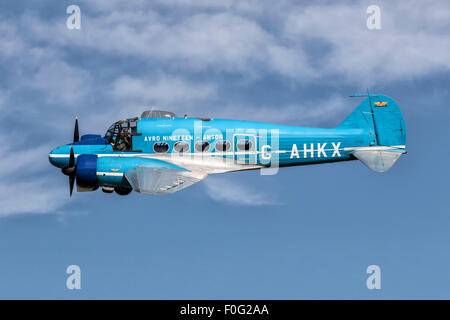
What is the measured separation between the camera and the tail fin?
2112 inches

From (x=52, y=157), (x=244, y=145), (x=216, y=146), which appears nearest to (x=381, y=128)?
(x=244, y=145)

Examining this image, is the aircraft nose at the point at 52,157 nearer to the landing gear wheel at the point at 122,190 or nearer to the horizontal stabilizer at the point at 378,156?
the landing gear wheel at the point at 122,190

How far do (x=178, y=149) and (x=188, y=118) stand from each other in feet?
7.63

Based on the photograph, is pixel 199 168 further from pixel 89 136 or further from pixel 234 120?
pixel 89 136

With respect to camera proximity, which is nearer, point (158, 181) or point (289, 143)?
point (158, 181)

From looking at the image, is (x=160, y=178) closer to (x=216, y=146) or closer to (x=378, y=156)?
(x=216, y=146)

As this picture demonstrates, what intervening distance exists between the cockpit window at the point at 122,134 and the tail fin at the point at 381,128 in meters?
14.6

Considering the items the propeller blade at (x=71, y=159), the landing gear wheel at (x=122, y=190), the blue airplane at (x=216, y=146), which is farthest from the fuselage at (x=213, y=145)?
the landing gear wheel at (x=122, y=190)

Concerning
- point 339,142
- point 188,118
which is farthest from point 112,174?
point 339,142

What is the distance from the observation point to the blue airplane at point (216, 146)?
51.9 m

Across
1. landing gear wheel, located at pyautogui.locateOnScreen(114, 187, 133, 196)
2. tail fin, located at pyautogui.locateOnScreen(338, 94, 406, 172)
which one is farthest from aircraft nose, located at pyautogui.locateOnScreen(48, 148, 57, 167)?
tail fin, located at pyautogui.locateOnScreen(338, 94, 406, 172)

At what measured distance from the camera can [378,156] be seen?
175 feet

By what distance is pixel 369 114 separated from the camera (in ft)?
180

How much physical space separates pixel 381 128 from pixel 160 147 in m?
15.3
